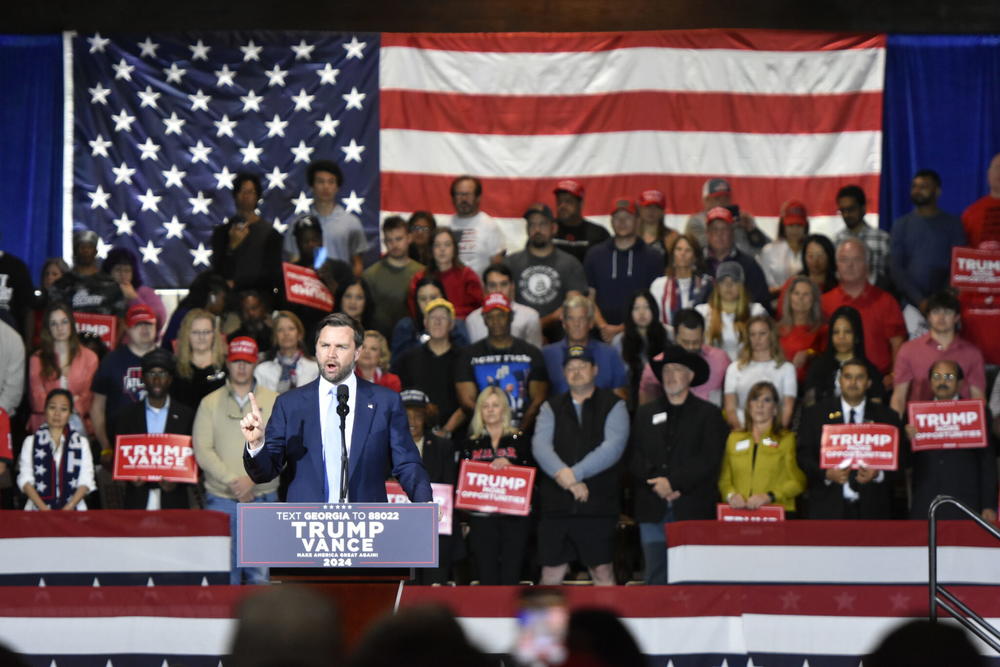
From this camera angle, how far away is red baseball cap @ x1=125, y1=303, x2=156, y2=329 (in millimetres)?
11500

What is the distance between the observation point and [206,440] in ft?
33.8

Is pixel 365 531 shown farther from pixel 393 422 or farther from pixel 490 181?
pixel 490 181

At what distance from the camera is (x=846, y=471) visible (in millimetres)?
10039

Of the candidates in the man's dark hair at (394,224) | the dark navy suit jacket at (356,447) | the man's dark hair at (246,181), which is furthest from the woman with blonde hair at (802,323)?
the dark navy suit jacket at (356,447)

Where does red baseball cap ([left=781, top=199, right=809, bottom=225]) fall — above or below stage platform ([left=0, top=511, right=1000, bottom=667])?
above

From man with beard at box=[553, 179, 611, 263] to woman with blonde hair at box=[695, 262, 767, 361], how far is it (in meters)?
1.76

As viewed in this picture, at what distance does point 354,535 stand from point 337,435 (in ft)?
2.79

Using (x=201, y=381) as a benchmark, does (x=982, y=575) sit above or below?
below

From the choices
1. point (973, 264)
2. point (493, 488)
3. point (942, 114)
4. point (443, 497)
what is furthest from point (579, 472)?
point (942, 114)

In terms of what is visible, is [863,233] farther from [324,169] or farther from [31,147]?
[31,147]

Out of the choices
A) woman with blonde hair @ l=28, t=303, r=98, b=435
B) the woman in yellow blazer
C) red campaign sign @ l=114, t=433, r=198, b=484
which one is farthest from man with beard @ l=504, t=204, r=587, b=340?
woman with blonde hair @ l=28, t=303, r=98, b=435

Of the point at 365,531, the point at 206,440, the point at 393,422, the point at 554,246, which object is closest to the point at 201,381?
the point at 206,440

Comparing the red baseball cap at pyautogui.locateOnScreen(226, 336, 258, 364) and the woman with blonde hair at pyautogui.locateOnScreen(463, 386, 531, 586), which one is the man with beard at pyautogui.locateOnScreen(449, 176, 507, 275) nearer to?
the red baseball cap at pyautogui.locateOnScreen(226, 336, 258, 364)

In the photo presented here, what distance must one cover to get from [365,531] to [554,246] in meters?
7.04
